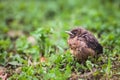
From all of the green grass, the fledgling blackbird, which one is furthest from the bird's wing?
the green grass

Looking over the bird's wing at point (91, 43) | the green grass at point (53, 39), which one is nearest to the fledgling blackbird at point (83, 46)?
the bird's wing at point (91, 43)

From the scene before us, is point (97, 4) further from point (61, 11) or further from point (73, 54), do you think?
point (73, 54)

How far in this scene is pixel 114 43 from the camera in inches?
285

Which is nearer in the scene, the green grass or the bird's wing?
the green grass

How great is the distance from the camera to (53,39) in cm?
833

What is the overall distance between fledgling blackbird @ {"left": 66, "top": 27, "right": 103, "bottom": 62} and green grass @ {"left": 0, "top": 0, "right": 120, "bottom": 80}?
141mm

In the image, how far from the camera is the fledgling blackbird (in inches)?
247

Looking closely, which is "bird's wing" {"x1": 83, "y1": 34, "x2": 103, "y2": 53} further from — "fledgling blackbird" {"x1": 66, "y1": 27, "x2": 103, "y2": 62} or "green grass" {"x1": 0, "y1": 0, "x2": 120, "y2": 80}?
"green grass" {"x1": 0, "y1": 0, "x2": 120, "y2": 80}

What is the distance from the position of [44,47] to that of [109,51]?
1.29 meters

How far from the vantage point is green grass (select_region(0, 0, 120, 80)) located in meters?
6.24

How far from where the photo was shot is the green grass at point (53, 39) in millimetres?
6242

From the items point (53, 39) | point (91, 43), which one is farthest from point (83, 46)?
point (53, 39)

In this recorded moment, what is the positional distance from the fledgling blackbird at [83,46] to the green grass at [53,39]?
0.14m

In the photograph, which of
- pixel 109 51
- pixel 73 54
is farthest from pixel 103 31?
pixel 73 54
